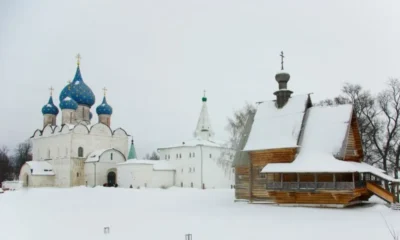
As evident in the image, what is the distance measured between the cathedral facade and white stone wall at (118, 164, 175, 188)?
3857mm

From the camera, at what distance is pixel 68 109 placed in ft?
168

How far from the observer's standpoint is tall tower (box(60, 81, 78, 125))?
168ft

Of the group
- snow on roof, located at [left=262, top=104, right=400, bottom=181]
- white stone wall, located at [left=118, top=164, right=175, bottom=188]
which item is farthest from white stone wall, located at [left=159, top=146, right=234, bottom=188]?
snow on roof, located at [left=262, top=104, right=400, bottom=181]

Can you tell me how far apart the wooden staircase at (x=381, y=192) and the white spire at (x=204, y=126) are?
1209 inches

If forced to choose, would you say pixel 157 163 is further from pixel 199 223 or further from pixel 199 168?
pixel 199 223

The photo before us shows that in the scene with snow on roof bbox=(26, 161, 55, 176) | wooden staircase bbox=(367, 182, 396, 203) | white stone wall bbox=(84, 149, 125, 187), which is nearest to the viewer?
wooden staircase bbox=(367, 182, 396, 203)

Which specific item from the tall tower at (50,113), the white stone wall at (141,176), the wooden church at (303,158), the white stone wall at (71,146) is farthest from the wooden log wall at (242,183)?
the tall tower at (50,113)

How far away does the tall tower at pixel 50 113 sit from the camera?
182ft

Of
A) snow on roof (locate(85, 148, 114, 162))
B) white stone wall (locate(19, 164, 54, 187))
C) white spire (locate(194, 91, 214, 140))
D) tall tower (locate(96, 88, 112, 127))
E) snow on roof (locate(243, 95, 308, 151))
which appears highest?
tall tower (locate(96, 88, 112, 127))

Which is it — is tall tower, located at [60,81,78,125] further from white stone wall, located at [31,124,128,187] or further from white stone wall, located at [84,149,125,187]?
white stone wall, located at [84,149,125,187]

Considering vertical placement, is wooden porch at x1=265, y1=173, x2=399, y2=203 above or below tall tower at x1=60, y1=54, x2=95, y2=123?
below

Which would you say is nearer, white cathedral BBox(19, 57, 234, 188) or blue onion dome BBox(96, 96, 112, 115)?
white cathedral BBox(19, 57, 234, 188)

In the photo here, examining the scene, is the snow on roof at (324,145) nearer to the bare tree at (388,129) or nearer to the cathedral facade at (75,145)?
the bare tree at (388,129)

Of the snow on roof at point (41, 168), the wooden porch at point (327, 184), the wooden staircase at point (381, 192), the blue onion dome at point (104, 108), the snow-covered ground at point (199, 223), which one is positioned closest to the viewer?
the snow-covered ground at point (199, 223)
